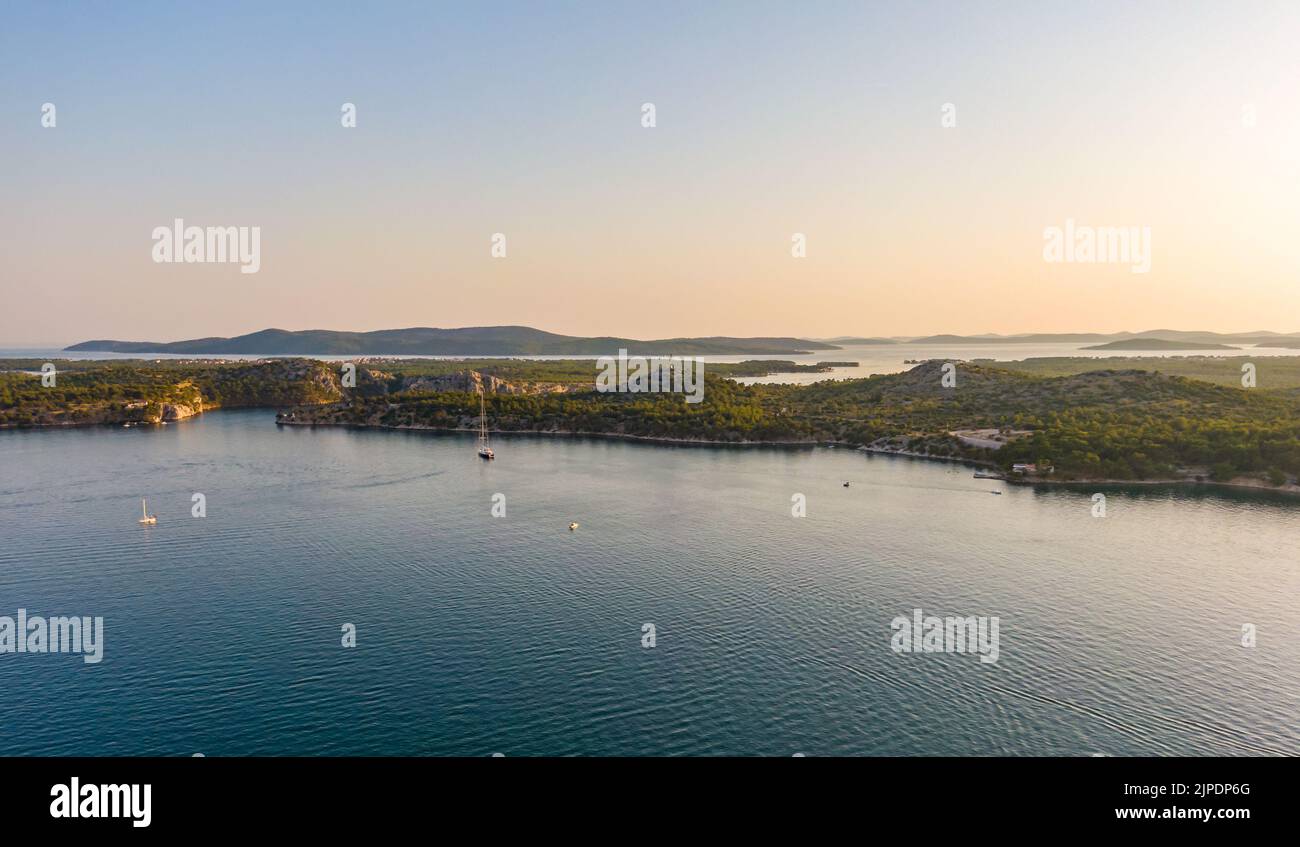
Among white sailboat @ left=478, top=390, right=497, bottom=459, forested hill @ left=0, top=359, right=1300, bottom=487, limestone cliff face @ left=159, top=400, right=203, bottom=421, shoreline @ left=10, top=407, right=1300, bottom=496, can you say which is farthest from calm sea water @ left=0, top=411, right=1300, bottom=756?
limestone cliff face @ left=159, top=400, right=203, bottom=421

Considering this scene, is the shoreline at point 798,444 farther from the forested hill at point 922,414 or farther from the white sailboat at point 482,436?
the white sailboat at point 482,436

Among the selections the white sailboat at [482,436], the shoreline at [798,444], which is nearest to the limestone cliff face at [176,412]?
the shoreline at [798,444]

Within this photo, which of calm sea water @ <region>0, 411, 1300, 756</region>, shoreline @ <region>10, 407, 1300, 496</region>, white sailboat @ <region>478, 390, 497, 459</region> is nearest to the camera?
calm sea water @ <region>0, 411, 1300, 756</region>

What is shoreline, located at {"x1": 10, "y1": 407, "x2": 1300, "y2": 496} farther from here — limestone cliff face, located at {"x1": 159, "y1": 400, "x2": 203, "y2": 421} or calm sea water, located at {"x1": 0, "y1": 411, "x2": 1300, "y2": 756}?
calm sea water, located at {"x1": 0, "y1": 411, "x2": 1300, "y2": 756}

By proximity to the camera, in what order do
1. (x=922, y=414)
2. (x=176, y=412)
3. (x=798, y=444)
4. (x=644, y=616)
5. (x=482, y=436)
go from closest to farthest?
(x=644, y=616), (x=798, y=444), (x=482, y=436), (x=922, y=414), (x=176, y=412)

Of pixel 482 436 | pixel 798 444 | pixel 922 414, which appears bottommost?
pixel 798 444

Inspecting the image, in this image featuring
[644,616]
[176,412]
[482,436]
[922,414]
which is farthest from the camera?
[176,412]

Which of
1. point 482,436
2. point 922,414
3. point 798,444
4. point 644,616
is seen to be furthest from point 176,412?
point 922,414

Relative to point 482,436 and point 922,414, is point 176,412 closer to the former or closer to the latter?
point 482,436
